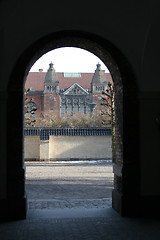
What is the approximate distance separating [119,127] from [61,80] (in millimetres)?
57976

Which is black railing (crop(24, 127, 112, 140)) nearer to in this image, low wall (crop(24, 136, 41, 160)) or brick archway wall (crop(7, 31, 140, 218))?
low wall (crop(24, 136, 41, 160))

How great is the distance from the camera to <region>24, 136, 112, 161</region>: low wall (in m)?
24.5

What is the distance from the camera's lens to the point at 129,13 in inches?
260

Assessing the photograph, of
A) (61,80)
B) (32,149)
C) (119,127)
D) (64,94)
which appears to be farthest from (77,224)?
(61,80)

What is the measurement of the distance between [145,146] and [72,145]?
18281 millimetres

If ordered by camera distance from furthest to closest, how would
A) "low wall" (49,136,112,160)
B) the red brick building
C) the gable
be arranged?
the gable < the red brick building < "low wall" (49,136,112,160)

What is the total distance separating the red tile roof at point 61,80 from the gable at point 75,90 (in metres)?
1.52

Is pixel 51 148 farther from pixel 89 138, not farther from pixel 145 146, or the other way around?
pixel 145 146

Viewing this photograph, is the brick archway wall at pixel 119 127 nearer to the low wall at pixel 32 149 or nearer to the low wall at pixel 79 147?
the low wall at pixel 32 149

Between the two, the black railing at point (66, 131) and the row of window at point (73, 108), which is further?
the row of window at point (73, 108)

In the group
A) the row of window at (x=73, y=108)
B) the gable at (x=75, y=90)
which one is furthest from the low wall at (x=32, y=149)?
the gable at (x=75, y=90)

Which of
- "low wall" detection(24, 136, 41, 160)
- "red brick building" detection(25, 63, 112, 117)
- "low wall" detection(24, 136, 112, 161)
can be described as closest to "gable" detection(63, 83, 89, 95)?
"red brick building" detection(25, 63, 112, 117)

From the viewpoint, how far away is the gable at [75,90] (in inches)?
2416

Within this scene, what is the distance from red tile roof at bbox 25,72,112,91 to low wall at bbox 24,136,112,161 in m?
38.2
